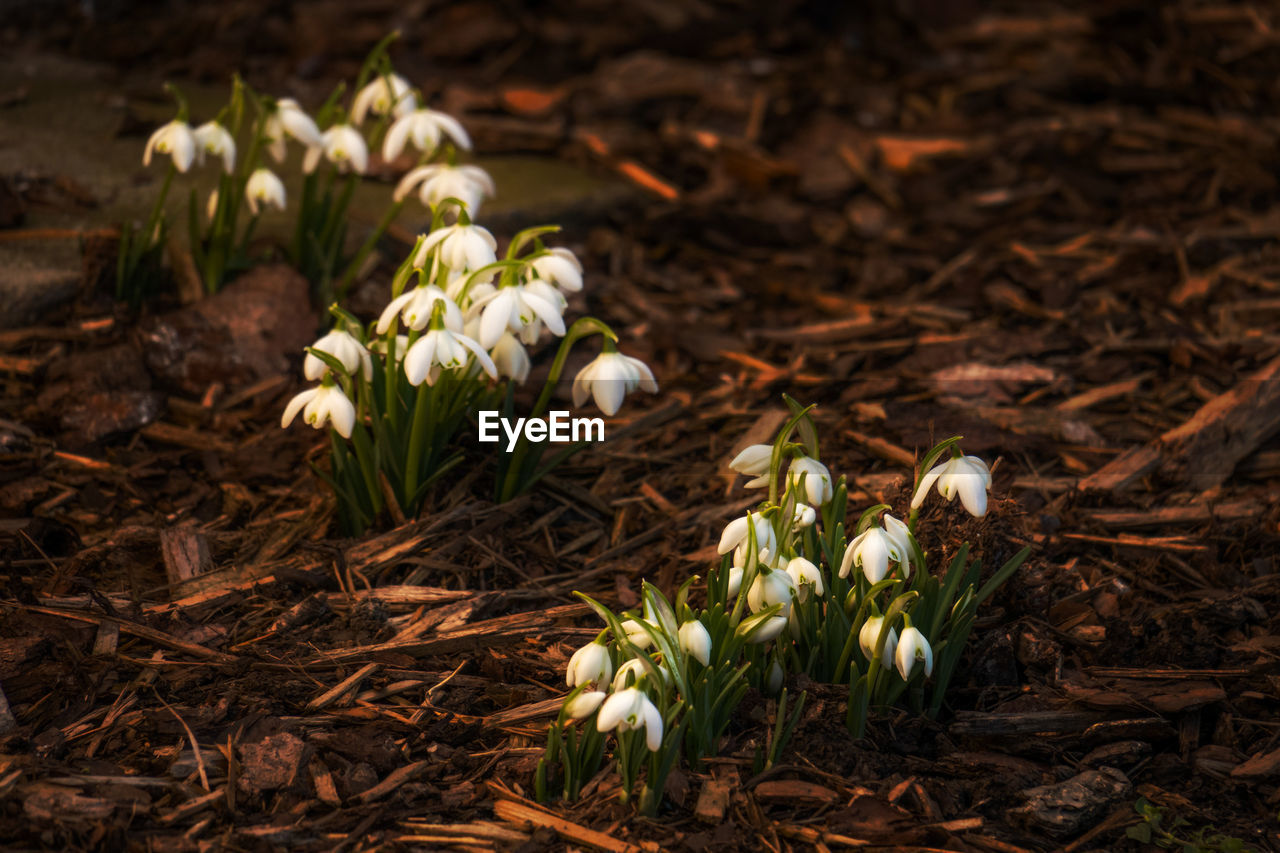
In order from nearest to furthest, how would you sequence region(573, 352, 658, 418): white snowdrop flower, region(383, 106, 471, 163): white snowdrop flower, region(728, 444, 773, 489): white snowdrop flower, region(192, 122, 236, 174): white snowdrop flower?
region(728, 444, 773, 489): white snowdrop flower < region(573, 352, 658, 418): white snowdrop flower < region(192, 122, 236, 174): white snowdrop flower < region(383, 106, 471, 163): white snowdrop flower

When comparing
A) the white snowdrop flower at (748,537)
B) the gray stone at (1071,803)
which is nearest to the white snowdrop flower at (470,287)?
the white snowdrop flower at (748,537)

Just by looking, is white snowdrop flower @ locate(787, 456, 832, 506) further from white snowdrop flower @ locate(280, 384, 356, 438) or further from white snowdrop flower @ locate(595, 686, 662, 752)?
white snowdrop flower @ locate(280, 384, 356, 438)

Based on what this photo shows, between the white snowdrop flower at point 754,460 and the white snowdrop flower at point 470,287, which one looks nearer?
the white snowdrop flower at point 754,460

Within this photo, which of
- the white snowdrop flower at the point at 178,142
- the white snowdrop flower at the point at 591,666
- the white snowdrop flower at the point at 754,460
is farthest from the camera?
the white snowdrop flower at the point at 178,142

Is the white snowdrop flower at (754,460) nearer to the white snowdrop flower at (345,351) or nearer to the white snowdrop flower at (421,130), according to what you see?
the white snowdrop flower at (345,351)

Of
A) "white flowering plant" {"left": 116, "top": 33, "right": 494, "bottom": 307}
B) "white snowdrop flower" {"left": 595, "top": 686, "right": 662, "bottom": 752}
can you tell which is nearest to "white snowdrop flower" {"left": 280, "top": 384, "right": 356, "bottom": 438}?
"white flowering plant" {"left": 116, "top": 33, "right": 494, "bottom": 307}

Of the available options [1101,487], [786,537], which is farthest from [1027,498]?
[786,537]
